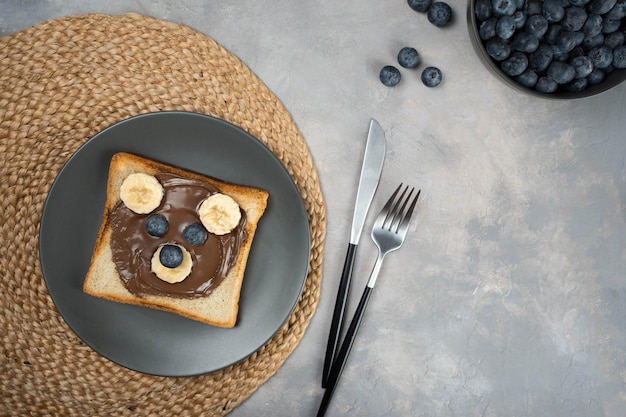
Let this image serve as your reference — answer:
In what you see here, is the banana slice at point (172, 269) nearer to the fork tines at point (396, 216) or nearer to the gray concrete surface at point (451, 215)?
the gray concrete surface at point (451, 215)

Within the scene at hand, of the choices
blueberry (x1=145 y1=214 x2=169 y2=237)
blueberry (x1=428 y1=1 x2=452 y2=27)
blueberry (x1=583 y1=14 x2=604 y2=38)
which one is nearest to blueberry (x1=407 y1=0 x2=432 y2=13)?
blueberry (x1=428 y1=1 x2=452 y2=27)

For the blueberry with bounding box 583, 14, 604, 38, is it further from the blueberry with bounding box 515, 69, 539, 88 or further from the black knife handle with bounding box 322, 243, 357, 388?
the black knife handle with bounding box 322, 243, 357, 388

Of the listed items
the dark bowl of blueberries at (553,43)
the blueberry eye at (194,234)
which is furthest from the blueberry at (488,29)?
the blueberry eye at (194,234)

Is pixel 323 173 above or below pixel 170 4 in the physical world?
below

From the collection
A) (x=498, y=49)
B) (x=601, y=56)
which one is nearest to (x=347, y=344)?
(x=498, y=49)

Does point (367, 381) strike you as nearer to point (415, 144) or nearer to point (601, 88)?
point (415, 144)

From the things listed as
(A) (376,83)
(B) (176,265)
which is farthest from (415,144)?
(B) (176,265)

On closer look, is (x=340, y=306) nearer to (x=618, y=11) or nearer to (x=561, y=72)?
(x=561, y=72)
